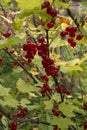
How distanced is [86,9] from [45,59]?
28cm

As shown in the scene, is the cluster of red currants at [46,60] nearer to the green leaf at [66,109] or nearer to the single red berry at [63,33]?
the single red berry at [63,33]

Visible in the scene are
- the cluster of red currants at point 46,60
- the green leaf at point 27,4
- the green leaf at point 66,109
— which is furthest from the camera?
the green leaf at point 66,109

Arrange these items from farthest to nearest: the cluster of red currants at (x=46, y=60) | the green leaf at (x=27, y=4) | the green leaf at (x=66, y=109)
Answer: the green leaf at (x=66, y=109) → the cluster of red currants at (x=46, y=60) → the green leaf at (x=27, y=4)

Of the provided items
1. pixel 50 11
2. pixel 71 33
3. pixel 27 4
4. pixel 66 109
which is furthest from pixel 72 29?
pixel 66 109

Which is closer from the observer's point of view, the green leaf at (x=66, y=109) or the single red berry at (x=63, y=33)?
the single red berry at (x=63, y=33)

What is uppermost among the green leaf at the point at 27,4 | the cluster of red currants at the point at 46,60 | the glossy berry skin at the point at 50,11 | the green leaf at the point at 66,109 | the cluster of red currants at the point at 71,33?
the green leaf at the point at 27,4

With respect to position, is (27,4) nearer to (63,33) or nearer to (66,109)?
(63,33)

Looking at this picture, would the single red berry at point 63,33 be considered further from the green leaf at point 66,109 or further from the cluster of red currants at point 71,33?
the green leaf at point 66,109

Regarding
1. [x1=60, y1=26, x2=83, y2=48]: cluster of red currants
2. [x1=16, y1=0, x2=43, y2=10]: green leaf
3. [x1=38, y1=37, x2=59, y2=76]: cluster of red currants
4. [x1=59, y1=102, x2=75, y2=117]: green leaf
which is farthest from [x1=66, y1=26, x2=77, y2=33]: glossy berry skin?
[x1=59, y1=102, x2=75, y2=117]: green leaf

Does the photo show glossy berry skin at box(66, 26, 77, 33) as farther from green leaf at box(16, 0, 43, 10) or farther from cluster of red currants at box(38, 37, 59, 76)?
green leaf at box(16, 0, 43, 10)

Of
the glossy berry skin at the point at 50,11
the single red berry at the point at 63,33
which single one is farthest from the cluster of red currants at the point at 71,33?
the glossy berry skin at the point at 50,11

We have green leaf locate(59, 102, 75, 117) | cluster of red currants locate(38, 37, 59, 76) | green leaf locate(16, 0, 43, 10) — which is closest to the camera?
green leaf locate(16, 0, 43, 10)

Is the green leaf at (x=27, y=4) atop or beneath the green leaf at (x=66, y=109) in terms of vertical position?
atop

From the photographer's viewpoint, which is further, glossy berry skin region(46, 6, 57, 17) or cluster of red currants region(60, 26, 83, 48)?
cluster of red currants region(60, 26, 83, 48)
